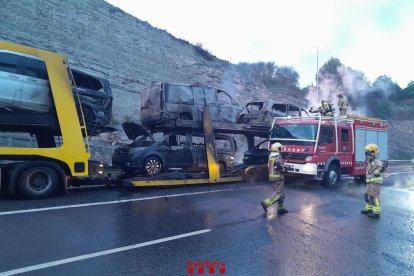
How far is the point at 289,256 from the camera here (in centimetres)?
434

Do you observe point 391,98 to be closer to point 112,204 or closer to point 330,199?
point 330,199

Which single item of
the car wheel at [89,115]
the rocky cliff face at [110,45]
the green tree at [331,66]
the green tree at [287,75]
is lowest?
the car wheel at [89,115]

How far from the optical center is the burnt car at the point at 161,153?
32.3 ft

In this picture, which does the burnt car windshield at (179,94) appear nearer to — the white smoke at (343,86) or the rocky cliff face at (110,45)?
the rocky cliff face at (110,45)

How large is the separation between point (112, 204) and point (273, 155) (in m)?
3.83

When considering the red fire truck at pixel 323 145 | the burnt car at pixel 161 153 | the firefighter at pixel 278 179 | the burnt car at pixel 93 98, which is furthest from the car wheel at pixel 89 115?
the red fire truck at pixel 323 145

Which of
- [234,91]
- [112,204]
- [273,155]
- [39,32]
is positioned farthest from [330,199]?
[234,91]

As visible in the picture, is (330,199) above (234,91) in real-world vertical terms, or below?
below

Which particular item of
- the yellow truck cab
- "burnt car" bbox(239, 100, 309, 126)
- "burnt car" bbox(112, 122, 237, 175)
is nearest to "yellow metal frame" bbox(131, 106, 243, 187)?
"burnt car" bbox(112, 122, 237, 175)

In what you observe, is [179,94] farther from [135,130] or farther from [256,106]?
[256,106]

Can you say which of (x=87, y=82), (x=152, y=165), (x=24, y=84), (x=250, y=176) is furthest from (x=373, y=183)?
(x=24, y=84)

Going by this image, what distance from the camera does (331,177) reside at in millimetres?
11289

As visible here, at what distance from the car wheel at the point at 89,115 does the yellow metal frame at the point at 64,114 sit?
0.90 metres

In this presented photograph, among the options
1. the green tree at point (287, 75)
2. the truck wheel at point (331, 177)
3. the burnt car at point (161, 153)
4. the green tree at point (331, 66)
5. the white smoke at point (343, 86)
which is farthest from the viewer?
the green tree at point (331, 66)
